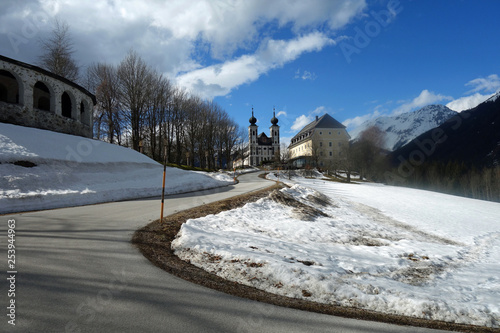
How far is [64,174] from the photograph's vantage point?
47.6 feet

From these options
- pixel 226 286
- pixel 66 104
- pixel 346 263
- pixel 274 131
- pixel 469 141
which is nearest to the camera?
pixel 226 286

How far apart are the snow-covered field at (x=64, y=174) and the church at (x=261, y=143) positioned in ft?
282

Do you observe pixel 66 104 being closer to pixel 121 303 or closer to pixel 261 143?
pixel 121 303

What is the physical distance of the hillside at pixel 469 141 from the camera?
7781 cm

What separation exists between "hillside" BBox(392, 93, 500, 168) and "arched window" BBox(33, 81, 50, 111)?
265 feet

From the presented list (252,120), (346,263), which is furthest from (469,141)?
(346,263)

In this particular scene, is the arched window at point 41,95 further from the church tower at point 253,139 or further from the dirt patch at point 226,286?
the church tower at point 253,139

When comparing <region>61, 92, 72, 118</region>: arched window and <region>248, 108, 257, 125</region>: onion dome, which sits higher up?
<region>248, 108, 257, 125</region>: onion dome

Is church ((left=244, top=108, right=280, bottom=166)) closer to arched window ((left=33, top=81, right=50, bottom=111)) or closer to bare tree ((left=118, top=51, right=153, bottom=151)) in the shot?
bare tree ((left=118, top=51, right=153, bottom=151))

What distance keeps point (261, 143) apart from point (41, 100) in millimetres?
92141

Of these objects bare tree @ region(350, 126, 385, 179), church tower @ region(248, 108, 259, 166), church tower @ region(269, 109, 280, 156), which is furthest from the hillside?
church tower @ region(248, 108, 259, 166)

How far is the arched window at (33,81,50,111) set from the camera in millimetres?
22247

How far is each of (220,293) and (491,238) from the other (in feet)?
51.9

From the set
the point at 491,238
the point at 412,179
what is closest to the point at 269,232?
the point at 491,238
